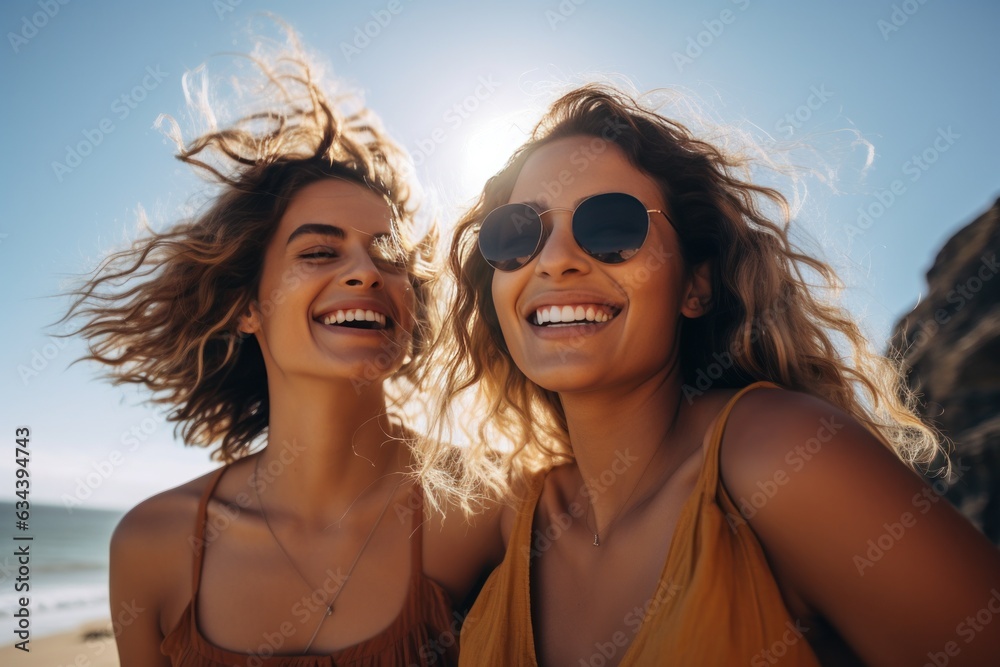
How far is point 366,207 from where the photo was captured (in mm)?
3975

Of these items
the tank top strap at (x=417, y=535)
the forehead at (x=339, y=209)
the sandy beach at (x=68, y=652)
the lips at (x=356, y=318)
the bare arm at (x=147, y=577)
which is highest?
the forehead at (x=339, y=209)

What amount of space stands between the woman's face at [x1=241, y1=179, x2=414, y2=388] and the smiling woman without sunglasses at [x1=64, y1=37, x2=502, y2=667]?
0.01 m

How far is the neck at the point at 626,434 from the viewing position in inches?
107

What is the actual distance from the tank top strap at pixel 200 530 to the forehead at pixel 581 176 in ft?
7.88

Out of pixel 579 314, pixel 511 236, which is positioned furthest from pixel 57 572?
pixel 579 314

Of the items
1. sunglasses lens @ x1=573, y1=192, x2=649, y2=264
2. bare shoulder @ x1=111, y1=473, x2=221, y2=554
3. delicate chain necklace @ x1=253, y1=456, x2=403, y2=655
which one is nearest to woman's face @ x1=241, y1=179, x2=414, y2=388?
delicate chain necklace @ x1=253, y1=456, x2=403, y2=655

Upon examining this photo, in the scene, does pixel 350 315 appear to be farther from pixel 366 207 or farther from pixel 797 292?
pixel 797 292

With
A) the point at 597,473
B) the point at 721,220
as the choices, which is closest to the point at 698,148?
the point at 721,220

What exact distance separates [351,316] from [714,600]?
2.36m

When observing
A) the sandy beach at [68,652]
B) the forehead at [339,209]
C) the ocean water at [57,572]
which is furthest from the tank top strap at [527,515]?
the ocean water at [57,572]

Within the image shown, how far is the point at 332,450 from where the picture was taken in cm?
384

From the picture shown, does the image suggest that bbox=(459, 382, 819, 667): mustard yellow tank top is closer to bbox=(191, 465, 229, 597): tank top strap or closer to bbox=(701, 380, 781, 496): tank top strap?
bbox=(701, 380, 781, 496): tank top strap

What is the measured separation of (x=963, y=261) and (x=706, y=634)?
636 cm
